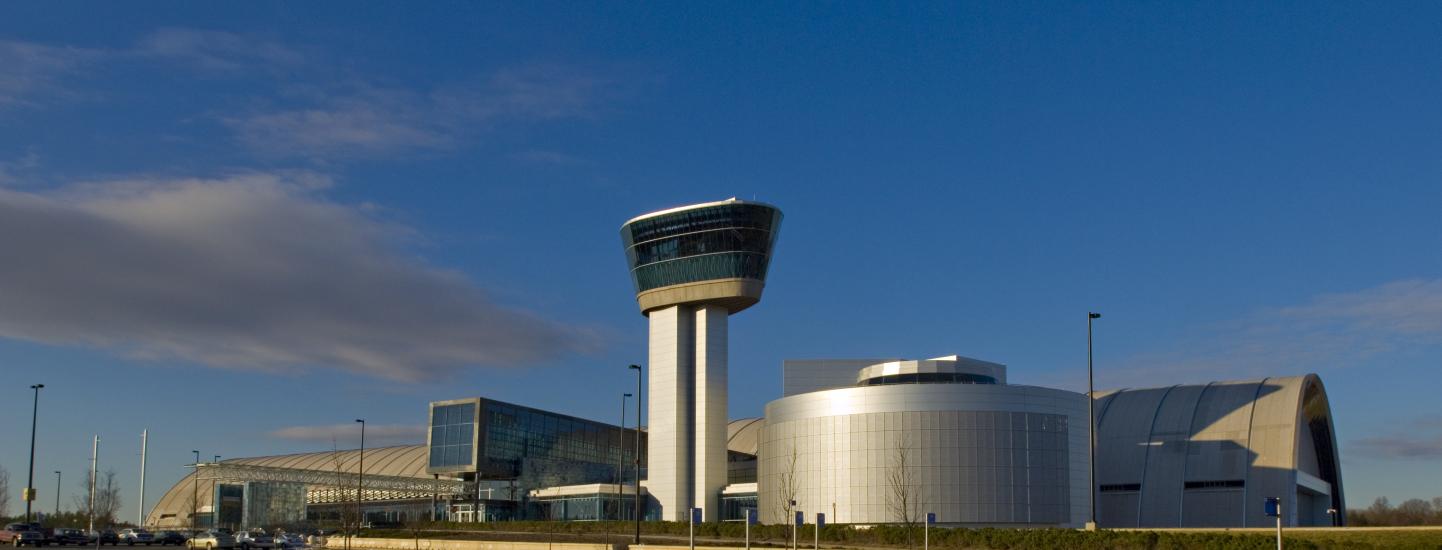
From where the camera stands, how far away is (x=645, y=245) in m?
113

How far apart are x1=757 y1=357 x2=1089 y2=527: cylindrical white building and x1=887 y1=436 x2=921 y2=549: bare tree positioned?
7 cm

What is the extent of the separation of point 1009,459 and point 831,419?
43.0ft

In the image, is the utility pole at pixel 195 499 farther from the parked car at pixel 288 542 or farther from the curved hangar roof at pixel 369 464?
the parked car at pixel 288 542

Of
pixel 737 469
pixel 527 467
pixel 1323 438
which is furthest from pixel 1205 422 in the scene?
pixel 527 467

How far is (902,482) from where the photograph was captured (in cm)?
8900

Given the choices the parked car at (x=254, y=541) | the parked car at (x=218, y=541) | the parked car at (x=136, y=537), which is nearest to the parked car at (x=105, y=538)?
the parked car at (x=136, y=537)

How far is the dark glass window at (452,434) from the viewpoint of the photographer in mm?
113500

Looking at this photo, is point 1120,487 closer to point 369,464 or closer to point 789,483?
point 789,483

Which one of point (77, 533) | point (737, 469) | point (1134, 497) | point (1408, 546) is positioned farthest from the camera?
point (737, 469)

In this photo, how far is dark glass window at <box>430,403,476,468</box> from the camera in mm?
113500

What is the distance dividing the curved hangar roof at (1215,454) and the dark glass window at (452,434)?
5509 centimetres

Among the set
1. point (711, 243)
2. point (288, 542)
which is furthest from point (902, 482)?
point (288, 542)

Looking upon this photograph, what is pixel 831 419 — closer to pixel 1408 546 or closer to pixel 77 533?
pixel 1408 546

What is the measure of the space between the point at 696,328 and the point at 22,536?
175ft
